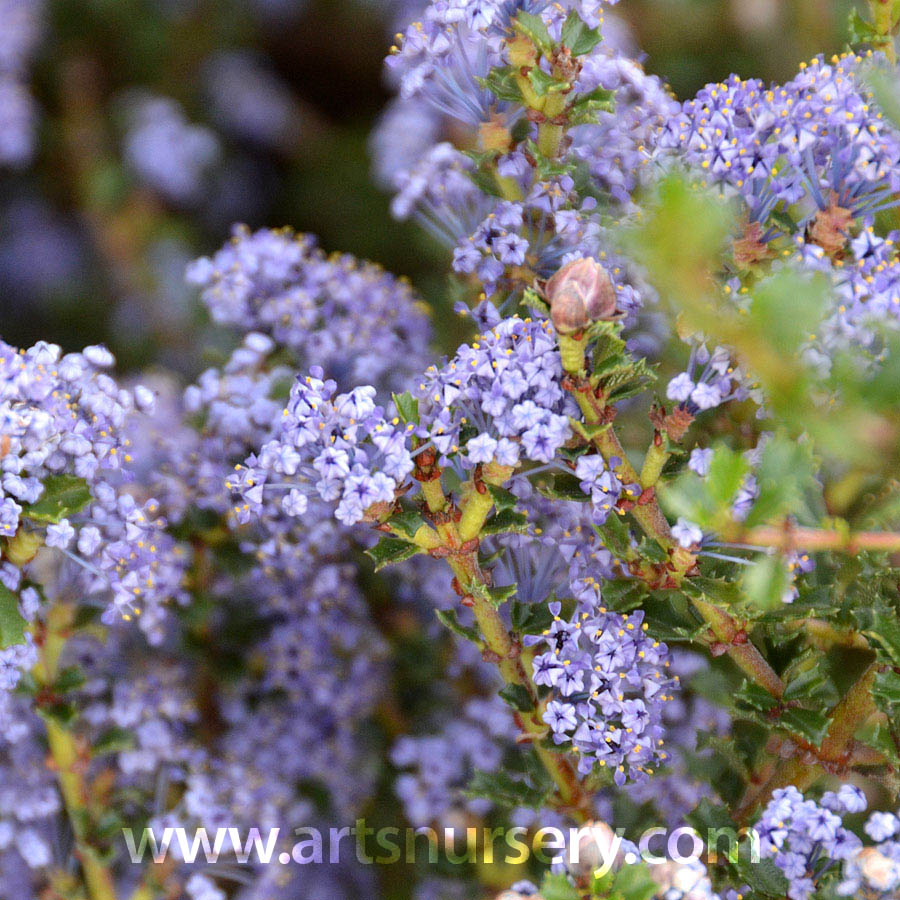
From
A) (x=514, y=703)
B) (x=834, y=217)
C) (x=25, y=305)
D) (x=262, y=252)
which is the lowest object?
(x=514, y=703)

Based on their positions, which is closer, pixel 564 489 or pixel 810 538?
pixel 810 538

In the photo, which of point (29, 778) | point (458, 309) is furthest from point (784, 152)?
point (29, 778)

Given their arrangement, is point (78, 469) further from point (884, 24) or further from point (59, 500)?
point (884, 24)

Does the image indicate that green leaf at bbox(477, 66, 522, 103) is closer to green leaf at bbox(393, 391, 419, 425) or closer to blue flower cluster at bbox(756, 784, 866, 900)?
green leaf at bbox(393, 391, 419, 425)

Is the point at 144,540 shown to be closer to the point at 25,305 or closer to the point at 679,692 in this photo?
the point at 679,692

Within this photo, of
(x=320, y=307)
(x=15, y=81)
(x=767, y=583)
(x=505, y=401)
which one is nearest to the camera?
(x=767, y=583)

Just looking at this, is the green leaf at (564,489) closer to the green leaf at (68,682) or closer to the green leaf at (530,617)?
the green leaf at (530,617)

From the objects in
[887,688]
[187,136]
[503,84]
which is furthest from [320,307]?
[187,136]
